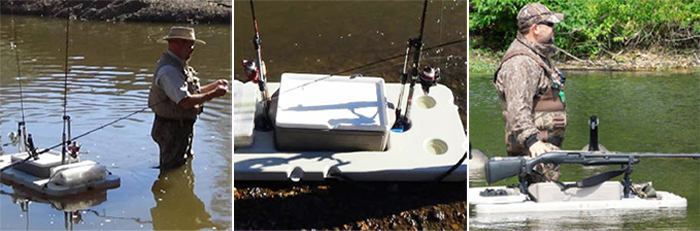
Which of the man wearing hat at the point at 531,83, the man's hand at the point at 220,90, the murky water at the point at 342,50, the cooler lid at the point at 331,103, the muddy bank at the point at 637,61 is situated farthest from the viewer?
the muddy bank at the point at 637,61

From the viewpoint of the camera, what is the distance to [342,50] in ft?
9.37

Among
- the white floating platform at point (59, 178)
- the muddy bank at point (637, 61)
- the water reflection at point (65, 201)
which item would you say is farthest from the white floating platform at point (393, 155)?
the muddy bank at point (637, 61)

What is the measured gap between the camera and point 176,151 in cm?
421

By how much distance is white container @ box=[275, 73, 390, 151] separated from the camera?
7.88 feet

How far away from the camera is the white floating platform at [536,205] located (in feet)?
9.09

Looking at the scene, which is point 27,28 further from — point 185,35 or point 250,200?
point 250,200

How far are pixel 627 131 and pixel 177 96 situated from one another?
2.14 m

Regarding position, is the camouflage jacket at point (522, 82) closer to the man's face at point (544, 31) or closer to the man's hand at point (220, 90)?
the man's face at point (544, 31)

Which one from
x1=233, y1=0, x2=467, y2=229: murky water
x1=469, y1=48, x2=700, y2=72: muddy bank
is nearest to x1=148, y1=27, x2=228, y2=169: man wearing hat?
x1=233, y1=0, x2=467, y2=229: murky water

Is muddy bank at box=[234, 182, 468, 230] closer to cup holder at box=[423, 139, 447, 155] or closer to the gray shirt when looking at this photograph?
cup holder at box=[423, 139, 447, 155]

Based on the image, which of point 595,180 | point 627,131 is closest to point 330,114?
point 595,180

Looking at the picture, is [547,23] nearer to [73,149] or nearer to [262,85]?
[262,85]

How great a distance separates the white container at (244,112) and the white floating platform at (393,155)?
0.01 meters

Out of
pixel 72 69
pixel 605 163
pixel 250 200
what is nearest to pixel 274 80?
pixel 250 200
